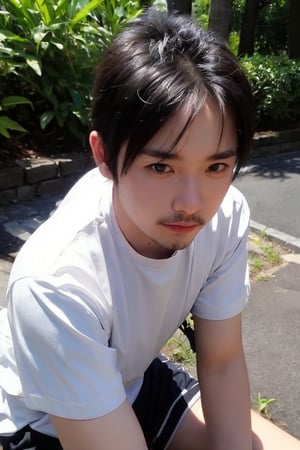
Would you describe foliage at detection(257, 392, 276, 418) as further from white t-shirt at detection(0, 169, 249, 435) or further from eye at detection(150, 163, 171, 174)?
eye at detection(150, 163, 171, 174)

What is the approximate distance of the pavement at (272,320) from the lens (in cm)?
253

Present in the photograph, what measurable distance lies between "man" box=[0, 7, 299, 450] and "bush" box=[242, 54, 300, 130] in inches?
196

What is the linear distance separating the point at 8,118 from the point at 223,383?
3.16 m

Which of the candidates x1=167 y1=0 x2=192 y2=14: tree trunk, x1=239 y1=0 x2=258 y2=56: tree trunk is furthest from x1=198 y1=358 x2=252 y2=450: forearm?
x1=239 y1=0 x2=258 y2=56: tree trunk

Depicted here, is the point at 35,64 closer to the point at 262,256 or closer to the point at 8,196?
the point at 8,196

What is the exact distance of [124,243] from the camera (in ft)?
4.66

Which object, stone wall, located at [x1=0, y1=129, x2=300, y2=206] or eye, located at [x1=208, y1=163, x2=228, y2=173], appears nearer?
eye, located at [x1=208, y1=163, x2=228, y2=173]

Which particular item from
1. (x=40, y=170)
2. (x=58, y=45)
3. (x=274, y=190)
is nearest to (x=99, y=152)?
(x=40, y=170)

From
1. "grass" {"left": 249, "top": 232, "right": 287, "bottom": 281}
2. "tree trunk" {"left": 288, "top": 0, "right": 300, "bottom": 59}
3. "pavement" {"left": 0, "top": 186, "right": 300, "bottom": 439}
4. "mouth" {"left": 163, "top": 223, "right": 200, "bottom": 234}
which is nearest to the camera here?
"mouth" {"left": 163, "top": 223, "right": 200, "bottom": 234}

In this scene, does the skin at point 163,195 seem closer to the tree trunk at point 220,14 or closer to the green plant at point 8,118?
the green plant at point 8,118

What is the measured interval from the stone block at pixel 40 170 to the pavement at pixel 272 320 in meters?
0.20

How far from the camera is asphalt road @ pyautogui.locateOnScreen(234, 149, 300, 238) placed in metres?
4.44

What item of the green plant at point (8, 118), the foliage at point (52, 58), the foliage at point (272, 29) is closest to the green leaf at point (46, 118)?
the foliage at point (52, 58)

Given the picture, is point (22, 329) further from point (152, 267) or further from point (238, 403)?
point (238, 403)
